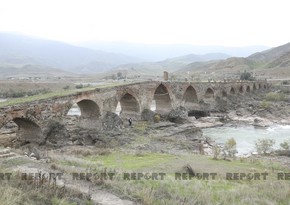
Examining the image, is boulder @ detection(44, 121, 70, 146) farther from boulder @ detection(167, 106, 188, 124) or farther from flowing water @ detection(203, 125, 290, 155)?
boulder @ detection(167, 106, 188, 124)

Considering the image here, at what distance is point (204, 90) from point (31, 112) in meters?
32.9

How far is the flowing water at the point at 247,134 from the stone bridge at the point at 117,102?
284 inches

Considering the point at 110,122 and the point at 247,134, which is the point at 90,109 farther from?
the point at 247,134

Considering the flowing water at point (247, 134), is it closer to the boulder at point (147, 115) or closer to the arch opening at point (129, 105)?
the boulder at point (147, 115)

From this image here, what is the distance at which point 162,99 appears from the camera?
41.2m

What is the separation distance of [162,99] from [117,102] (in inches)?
435

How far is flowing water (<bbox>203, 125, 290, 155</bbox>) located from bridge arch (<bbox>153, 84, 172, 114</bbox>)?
7.21 metres

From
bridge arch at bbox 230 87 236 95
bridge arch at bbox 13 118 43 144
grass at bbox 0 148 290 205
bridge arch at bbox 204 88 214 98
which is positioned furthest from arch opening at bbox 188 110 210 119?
grass at bbox 0 148 290 205

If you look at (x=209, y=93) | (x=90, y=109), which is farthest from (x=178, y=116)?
(x=209, y=93)

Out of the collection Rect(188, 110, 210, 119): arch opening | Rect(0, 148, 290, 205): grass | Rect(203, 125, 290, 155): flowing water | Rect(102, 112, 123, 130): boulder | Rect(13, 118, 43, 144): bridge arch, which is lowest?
Rect(188, 110, 210, 119): arch opening

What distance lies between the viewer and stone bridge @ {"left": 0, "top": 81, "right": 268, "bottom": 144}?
2067 centimetres

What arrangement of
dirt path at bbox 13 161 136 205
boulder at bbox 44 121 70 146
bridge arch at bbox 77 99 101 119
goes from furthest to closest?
bridge arch at bbox 77 99 101 119, boulder at bbox 44 121 70 146, dirt path at bbox 13 161 136 205

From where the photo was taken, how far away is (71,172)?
400 inches

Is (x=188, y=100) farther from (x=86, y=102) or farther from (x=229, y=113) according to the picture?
(x=86, y=102)
